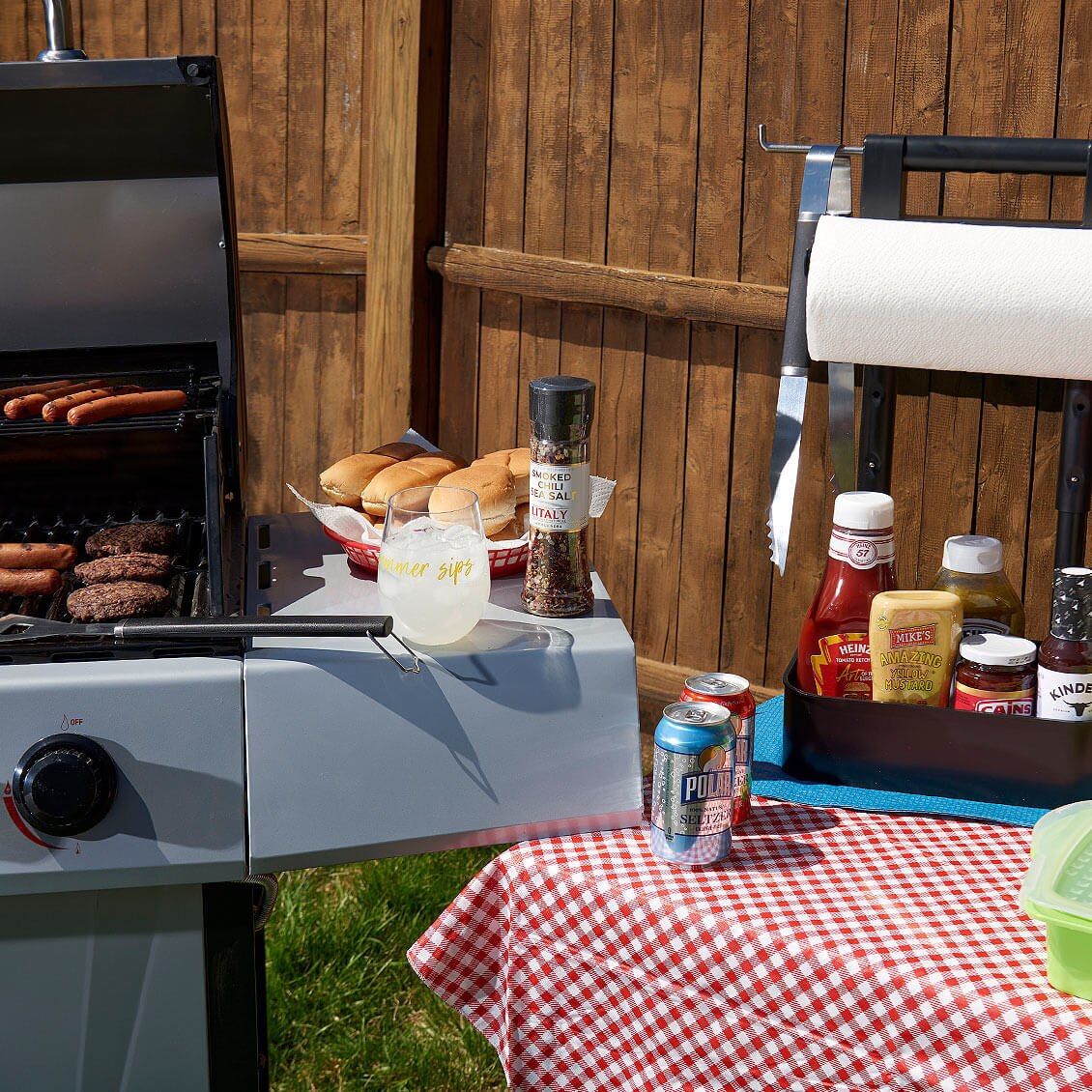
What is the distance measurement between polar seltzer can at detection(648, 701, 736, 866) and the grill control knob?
0.59m

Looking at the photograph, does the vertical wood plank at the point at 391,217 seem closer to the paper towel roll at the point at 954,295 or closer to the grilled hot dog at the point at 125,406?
the grilled hot dog at the point at 125,406

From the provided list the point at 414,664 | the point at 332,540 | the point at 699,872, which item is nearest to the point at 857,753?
the point at 699,872

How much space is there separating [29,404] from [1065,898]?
143 centimetres

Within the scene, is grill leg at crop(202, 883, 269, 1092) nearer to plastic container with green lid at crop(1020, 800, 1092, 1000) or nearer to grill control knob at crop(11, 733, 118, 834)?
grill control knob at crop(11, 733, 118, 834)

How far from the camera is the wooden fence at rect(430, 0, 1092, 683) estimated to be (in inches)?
109

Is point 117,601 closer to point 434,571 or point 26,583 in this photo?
point 26,583

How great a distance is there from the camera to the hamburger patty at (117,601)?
156cm

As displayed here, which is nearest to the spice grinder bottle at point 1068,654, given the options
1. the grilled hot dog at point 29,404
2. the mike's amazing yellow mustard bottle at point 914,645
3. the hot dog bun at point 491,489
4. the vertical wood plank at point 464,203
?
the mike's amazing yellow mustard bottle at point 914,645

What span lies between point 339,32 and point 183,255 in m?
2.18

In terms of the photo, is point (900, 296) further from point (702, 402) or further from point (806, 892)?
point (702, 402)

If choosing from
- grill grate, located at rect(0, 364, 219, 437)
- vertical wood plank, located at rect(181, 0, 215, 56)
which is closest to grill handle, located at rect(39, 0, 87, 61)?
grill grate, located at rect(0, 364, 219, 437)

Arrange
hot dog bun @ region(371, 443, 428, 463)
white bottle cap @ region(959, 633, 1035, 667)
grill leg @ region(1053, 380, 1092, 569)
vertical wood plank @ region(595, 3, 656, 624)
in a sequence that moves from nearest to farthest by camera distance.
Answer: white bottle cap @ region(959, 633, 1035, 667), grill leg @ region(1053, 380, 1092, 569), hot dog bun @ region(371, 443, 428, 463), vertical wood plank @ region(595, 3, 656, 624)

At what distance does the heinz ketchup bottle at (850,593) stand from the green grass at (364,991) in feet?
4.60

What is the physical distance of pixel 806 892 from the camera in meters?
1.35
